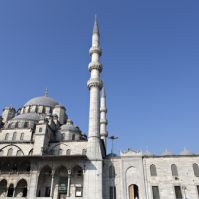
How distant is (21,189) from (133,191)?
1171cm

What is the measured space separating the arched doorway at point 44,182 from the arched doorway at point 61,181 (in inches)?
35.3

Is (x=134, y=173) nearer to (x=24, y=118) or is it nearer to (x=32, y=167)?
(x=32, y=167)

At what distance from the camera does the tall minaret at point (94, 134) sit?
69.9 ft

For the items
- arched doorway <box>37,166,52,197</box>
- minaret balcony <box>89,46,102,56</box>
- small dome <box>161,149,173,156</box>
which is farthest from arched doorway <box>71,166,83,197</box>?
minaret balcony <box>89,46,102,56</box>

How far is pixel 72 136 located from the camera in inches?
1175

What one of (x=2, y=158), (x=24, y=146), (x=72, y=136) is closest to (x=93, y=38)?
(x=72, y=136)

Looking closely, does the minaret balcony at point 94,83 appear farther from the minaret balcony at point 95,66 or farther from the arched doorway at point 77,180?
the arched doorway at point 77,180

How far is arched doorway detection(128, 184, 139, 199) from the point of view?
2192 cm

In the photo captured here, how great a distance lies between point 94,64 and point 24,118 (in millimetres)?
12028

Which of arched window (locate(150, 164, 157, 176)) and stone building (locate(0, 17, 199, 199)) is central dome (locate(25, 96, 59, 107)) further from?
arched window (locate(150, 164, 157, 176))

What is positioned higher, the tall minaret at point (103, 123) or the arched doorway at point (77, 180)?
the tall minaret at point (103, 123)

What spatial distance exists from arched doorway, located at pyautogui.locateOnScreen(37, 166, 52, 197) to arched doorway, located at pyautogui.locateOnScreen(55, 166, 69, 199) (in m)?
0.90

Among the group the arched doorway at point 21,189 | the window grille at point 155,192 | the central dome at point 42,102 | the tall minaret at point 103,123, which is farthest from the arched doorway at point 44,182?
the central dome at point 42,102

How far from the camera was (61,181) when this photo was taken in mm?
23500
